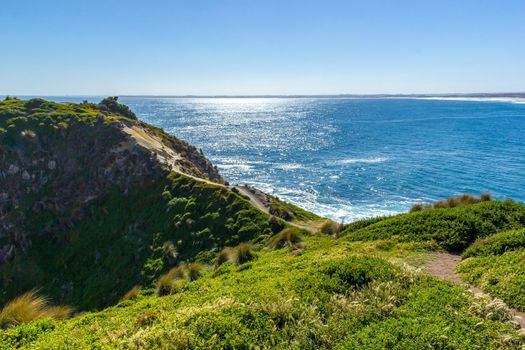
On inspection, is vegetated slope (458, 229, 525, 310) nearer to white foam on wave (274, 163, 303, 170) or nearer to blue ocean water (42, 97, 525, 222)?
blue ocean water (42, 97, 525, 222)

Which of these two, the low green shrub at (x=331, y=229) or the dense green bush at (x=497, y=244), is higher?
the dense green bush at (x=497, y=244)

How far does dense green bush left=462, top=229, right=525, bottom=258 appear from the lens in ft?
53.8

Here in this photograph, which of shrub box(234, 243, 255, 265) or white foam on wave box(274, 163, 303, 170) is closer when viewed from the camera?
shrub box(234, 243, 255, 265)

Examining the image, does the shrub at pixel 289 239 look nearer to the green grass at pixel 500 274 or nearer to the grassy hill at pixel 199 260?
the grassy hill at pixel 199 260

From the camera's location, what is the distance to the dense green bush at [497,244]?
16406mm

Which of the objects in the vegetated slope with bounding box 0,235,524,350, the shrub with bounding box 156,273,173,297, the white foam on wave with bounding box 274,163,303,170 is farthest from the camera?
the white foam on wave with bounding box 274,163,303,170

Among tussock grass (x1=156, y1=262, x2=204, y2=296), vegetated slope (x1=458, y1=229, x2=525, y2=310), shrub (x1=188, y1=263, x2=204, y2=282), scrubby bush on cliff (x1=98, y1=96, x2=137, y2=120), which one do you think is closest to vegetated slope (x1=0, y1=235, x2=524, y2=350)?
vegetated slope (x1=458, y1=229, x2=525, y2=310)

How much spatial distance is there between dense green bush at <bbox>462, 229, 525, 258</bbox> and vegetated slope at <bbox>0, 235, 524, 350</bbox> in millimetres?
4868

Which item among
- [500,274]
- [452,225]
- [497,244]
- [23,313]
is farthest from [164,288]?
[497,244]

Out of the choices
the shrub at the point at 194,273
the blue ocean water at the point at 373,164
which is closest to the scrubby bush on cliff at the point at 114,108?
the blue ocean water at the point at 373,164

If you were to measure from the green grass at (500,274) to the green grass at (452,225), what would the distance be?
3.50 meters

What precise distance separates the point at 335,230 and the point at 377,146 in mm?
101431

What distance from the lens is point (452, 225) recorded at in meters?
20.7

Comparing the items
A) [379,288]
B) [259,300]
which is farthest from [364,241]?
[259,300]
